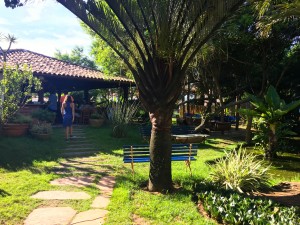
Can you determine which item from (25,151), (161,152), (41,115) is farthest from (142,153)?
(41,115)

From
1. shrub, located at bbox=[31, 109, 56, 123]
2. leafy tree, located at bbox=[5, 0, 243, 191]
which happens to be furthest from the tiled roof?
leafy tree, located at bbox=[5, 0, 243, 191]

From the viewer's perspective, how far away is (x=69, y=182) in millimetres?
5828

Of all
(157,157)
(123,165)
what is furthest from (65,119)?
(157,157)

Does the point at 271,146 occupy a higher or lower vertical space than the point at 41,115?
lower

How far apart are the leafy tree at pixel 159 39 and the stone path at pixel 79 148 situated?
381 cm

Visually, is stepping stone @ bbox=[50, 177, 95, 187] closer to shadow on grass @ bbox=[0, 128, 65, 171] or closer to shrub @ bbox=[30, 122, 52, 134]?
shadow on grass @ bbox=[0, 128, 65, 171]

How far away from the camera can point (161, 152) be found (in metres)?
5.42

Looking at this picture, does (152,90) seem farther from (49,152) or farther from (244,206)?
(49,152)

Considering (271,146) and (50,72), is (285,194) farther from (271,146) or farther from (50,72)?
(50,72)

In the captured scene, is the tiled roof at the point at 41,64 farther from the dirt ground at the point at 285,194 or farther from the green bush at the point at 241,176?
the dirt ground at the point at 285,194

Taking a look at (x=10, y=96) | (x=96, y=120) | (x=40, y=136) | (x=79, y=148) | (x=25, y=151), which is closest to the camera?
(x=25, y=151)

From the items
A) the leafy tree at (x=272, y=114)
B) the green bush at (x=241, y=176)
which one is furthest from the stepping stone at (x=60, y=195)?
the leafy tree at (x=272, y=114)

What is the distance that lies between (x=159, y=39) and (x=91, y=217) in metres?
2.97

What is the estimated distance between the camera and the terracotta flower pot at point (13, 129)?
9641 millimetres
